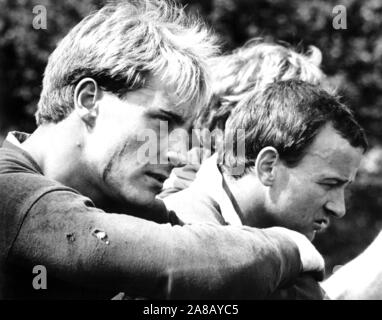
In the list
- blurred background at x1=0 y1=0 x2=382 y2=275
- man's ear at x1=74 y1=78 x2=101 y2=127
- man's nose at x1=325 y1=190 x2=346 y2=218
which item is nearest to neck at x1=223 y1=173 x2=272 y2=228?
man's nose at x1=325 y1=190 x2=346 y2=218

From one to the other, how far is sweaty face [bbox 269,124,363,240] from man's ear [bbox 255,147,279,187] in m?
0.02

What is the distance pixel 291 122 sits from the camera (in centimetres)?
245

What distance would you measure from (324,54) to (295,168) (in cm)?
617

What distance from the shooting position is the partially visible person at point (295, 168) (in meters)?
2.42

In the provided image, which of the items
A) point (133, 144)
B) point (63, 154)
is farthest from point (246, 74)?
point (63, 154)

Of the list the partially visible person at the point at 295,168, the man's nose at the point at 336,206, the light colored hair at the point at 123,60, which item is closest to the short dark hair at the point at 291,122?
the partially visible person at the point at 295,168

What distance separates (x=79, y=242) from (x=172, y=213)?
0.66m

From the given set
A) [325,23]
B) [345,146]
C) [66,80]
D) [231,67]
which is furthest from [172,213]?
[325,23]

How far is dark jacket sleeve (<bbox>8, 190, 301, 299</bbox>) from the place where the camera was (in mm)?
1559

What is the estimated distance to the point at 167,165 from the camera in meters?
2.06

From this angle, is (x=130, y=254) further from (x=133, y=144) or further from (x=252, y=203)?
(x=252, y=203)

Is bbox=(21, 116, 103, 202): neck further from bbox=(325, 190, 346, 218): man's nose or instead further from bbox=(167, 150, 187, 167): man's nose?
bbox=(325, 190, 346, 218): man's nose

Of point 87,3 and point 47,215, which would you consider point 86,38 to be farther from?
point 87,3

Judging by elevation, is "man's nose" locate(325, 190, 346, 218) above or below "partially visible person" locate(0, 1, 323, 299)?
below
